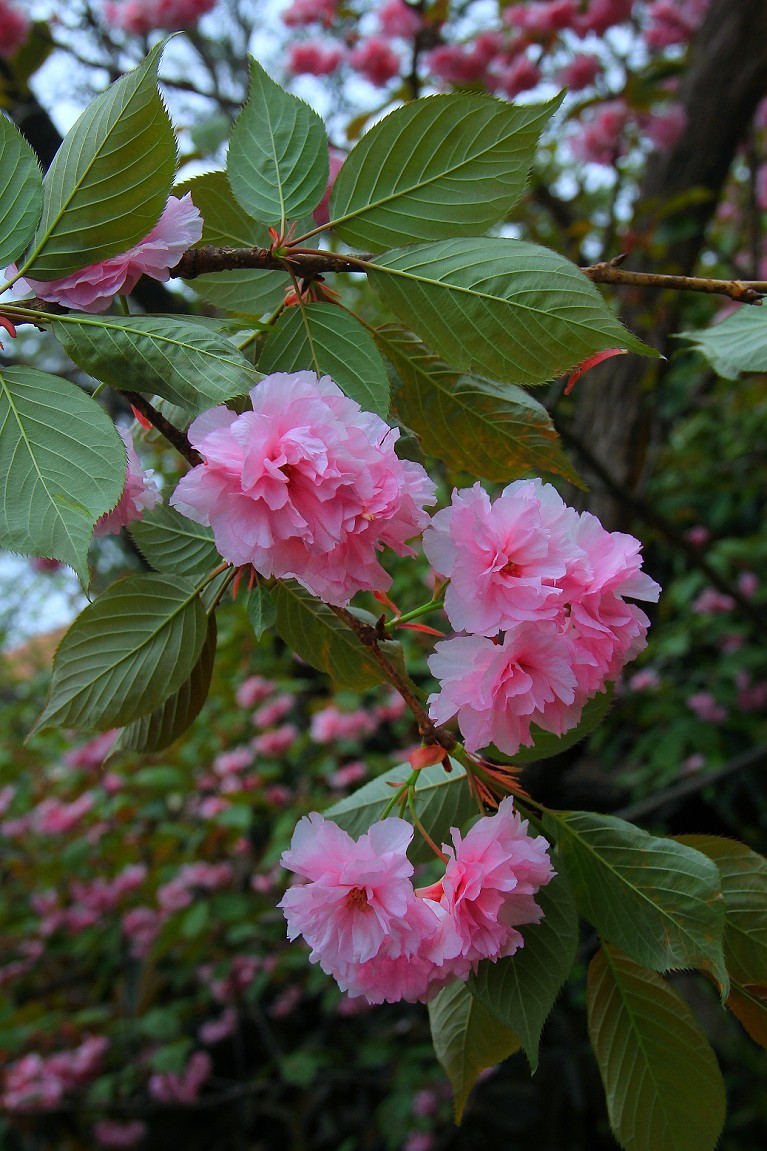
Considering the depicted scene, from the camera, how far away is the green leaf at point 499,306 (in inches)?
17.9

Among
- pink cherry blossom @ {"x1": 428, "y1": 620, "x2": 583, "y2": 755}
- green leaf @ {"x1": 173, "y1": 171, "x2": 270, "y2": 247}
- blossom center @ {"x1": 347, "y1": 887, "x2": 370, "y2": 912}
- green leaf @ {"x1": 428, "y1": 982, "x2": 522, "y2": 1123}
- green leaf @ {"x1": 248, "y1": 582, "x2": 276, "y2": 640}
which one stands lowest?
green leaf @ {"x1": 428, "y1": 982, "x2": 522, "y2": 1123}

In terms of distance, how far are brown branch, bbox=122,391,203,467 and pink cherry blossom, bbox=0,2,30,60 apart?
6.48 ft

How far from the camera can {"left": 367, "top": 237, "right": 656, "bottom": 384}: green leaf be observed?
46 cm

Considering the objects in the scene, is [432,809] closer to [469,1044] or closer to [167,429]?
[469,1044]

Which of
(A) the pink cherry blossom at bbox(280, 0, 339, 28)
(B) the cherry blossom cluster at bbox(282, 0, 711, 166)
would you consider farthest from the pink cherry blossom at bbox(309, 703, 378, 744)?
(A) the pink cherry blossom at bbox(280, 0, 339, 28)

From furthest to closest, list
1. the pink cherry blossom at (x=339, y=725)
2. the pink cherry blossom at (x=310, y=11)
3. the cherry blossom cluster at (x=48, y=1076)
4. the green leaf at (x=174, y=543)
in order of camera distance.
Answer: the pink cherry blossom at (x=310, y=11), the pink cherry blossom at (x=339, y=725), the cherry blossom cluster at (x=48, y=1076), the green leaf at (x=174, y=543)

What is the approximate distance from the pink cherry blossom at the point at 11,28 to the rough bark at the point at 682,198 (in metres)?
1.48

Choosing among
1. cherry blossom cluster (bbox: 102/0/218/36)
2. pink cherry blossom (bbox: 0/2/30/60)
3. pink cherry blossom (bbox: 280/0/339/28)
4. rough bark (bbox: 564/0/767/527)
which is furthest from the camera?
pink cherry blossom (bbox: 280/0/339/28)

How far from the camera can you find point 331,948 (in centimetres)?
47

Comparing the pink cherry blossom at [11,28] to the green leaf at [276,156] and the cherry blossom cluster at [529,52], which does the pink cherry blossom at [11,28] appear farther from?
the green leaf at [276,156]

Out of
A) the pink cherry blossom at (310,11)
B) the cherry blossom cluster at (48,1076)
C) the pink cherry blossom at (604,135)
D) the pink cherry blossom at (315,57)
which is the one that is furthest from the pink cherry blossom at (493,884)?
the pink cherry blossom at (315,57)

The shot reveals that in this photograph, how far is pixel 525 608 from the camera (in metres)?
0.43

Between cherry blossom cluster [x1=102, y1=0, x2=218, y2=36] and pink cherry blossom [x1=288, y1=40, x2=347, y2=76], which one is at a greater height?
pink cherry blossom [x1=288, y1=40, x2=347, y2=76]

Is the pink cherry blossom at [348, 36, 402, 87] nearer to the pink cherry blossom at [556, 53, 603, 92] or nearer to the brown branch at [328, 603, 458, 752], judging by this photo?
the pink cherry blossom at [556, 53, 603, 92]
